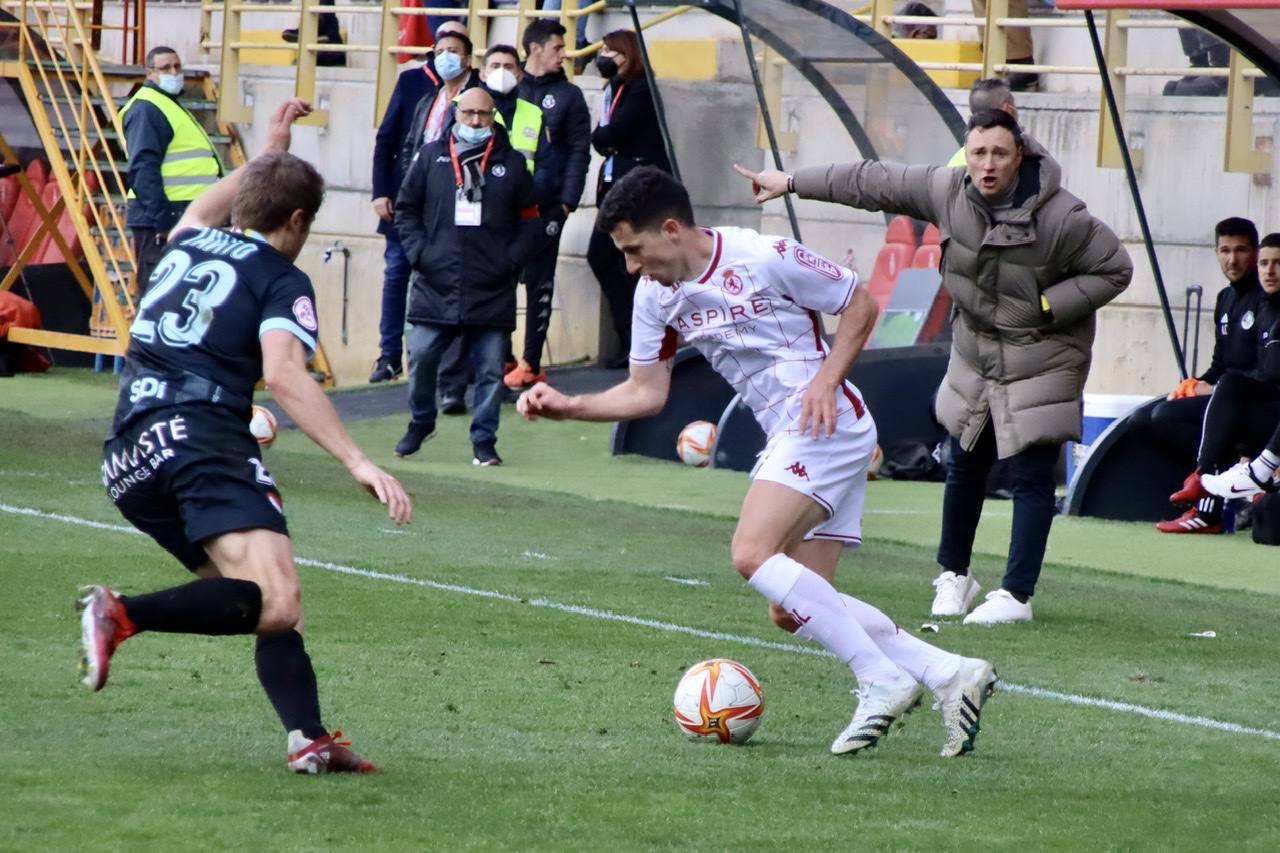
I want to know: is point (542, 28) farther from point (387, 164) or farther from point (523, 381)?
point (523, 381)

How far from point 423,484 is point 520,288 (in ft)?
21.7

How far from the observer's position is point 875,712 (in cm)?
585

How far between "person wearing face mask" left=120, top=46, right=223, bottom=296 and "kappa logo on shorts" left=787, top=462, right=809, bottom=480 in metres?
10.2

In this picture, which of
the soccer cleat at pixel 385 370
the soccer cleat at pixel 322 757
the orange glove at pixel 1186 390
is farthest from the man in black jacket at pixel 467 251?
the soccer cleat at pixel 322 757

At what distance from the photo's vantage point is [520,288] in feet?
60.1

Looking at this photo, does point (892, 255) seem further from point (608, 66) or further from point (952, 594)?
point (952, 594)

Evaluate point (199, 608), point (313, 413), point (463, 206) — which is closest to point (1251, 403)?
point (463, 206)

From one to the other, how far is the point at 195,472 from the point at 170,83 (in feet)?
35.8

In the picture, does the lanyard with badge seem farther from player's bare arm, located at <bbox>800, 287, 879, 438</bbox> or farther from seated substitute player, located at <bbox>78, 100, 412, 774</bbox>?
seated substitute player, located at <bbox>78, 100, 412, 774</bbox>

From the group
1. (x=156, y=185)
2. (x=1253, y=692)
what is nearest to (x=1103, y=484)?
(x=1253, y=692)

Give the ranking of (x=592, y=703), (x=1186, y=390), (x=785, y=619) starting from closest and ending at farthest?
1. (x=785, y=619)
2. (x=592, y=703)
3. (x=1186, y=390)

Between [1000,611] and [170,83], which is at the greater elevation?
[170,83]

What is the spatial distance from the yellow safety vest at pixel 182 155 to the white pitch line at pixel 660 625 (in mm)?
5949

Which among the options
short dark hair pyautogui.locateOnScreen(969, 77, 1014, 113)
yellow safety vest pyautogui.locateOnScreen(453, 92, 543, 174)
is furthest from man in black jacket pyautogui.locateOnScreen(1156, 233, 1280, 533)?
yellow safety vest pyautogui.locateOnScreen(453, 92, 543, 174)
